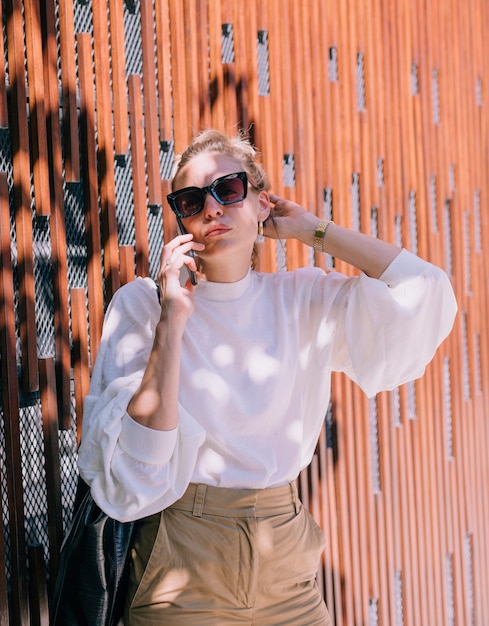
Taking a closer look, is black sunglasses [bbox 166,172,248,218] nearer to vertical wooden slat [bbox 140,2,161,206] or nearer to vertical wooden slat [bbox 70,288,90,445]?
vertical wooden slat [bbox 70,288,90,445]

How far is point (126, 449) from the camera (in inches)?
70.1

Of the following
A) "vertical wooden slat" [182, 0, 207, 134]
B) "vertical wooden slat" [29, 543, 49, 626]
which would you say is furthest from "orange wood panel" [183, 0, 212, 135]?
"vertical wooden slat" [29, 543, 49, 626]

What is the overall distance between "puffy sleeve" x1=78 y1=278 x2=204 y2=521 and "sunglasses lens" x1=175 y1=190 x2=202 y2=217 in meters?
0.36

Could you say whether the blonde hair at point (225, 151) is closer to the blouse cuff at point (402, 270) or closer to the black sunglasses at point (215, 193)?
the black sunglasses at point (215, 193)

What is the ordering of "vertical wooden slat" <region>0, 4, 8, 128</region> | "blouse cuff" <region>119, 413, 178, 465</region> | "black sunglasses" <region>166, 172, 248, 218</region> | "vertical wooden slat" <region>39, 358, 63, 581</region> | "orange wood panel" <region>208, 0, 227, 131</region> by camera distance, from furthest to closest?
"orange wood panel" <region>208, 0, 227, 131</region> → "vertical wooden slat" <region>39, 358, 63, 581</region> → "vertical wooden slat" <region>0, 4, 8, 128</region> → "black sunglasses" <region>166, 172, 248, 218</region> → "blouse cuff" <region>119, 413, 178, 465</region>

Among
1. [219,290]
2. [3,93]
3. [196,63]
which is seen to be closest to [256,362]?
[219,290]

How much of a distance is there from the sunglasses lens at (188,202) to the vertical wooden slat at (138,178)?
668mm

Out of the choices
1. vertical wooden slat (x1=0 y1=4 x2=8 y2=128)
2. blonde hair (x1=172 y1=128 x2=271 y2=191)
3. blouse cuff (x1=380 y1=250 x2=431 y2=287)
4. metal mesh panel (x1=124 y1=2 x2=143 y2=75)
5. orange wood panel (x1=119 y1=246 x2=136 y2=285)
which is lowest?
blouse cuff (x1=380 y1=250 x2=431 y2=287)

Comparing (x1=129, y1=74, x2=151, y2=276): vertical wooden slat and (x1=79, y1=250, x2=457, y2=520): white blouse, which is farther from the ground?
(x1=129, y1=74, x2=151, y2=276): vertical wooden slat

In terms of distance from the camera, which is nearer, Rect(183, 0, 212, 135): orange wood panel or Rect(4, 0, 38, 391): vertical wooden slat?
Rect(4, 0, 38, 391): vertical wooden slat

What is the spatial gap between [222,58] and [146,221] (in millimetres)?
741

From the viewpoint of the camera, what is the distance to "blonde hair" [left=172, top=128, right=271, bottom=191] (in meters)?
2.13

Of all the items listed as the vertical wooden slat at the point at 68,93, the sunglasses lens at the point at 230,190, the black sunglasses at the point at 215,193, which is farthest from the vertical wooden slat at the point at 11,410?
the sunglasses lens at the point at 230,190

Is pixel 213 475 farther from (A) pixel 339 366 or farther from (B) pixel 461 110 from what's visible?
(B) pixel 461 110
